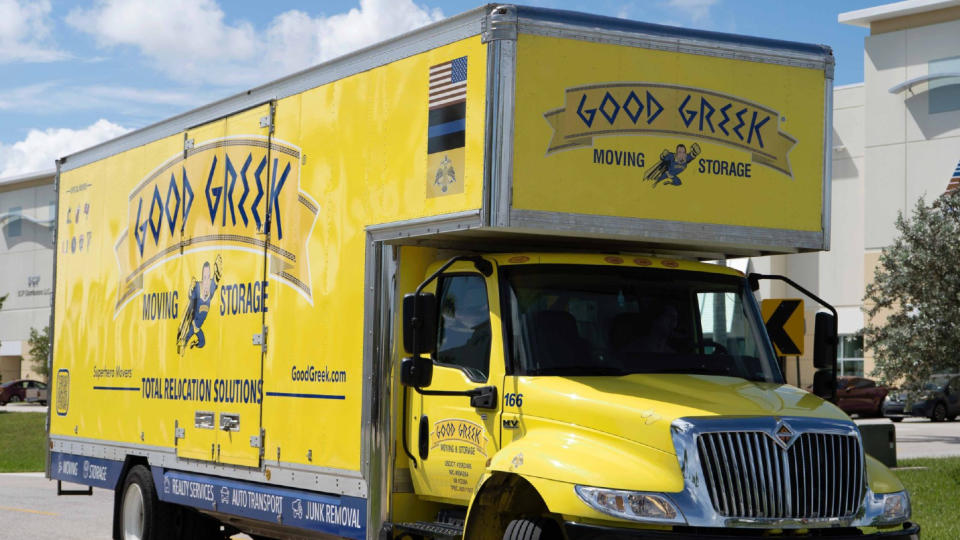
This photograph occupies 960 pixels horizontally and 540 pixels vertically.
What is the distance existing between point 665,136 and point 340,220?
2508 mm

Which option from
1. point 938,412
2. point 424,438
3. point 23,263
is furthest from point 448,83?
point 23,263

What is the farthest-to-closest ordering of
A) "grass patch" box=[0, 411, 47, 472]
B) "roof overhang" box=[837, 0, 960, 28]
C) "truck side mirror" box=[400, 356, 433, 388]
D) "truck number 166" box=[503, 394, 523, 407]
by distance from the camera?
1. "roof overhang" box=[837, 0, 960, 28]
2. "grass patch" box=[0, 411, 47, 472]
3. "truck side mirror" box=[400, 356, 433, 388]
4. "truck number 166" box=[503, 394, 523, 407]

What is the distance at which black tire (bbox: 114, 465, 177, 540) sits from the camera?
38.7 feet

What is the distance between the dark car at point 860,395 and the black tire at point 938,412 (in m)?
1.56

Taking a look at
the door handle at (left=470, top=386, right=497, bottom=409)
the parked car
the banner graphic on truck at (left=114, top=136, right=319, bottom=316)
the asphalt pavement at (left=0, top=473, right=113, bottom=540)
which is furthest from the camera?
the parked car

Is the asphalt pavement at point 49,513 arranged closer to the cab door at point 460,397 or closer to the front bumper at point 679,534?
the cab door at point 460,397

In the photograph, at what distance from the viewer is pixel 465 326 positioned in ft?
26.9

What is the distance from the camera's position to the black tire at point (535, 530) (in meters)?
7.09

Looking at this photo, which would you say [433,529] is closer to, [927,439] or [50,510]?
[50,510]

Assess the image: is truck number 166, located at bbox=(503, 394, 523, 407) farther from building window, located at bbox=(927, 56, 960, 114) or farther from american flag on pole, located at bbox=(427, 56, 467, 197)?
building window, located at bbox=(927, 56, 960, 114)

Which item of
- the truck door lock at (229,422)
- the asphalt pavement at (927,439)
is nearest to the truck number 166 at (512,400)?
the truck door lock at (229,422)

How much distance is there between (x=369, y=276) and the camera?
8.94 m

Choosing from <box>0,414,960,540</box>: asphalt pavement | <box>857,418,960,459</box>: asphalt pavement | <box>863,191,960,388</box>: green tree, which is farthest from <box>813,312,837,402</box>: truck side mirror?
<box>863,191,960,388</box>: green tree

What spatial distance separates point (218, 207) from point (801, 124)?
4973 millimetres
